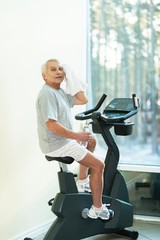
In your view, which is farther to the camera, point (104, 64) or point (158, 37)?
point (104, 64)

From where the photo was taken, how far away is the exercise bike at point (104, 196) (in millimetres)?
2842

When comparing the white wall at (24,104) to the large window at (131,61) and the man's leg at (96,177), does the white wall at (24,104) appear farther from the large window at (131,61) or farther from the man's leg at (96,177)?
the man's leg at (96,177)

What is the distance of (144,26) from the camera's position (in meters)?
3.85

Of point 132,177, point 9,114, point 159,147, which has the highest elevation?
point 9,114

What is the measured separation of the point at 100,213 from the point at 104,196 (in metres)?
0.22

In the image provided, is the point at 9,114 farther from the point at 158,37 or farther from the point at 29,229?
the point at 158,37

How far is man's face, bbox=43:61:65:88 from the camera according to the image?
280 centimetres

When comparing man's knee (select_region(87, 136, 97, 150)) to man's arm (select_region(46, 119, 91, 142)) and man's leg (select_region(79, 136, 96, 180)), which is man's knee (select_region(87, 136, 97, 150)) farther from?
man's arm (select_region(46, 119, 91, 142))

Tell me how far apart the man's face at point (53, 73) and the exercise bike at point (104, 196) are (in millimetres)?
382

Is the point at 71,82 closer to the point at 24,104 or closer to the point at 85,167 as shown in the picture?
the point at 24,104

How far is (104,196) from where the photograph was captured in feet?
10.2

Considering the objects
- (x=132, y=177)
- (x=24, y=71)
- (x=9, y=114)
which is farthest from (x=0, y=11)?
(x=132, y=177)

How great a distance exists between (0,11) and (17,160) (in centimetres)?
128

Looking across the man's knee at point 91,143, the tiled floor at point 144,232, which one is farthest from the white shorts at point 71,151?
the tiled floor at point 144,232
